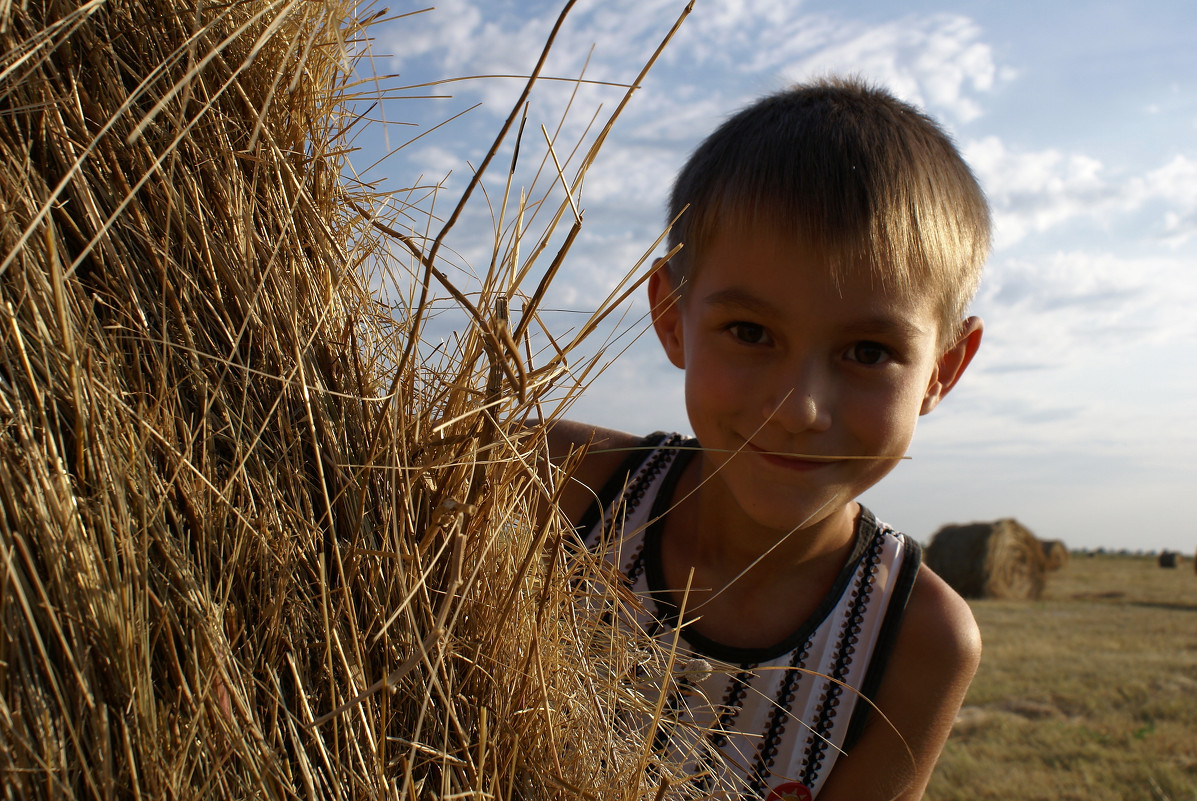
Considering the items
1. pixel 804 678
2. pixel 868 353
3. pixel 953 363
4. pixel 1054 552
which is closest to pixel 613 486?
pixel 804 678

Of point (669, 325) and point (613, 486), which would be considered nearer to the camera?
point (669, 325)

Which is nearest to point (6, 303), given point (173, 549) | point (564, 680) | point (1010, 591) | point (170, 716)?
point (173, 549)

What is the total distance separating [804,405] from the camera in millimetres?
1351

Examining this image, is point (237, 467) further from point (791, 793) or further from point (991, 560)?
point (991, 560)

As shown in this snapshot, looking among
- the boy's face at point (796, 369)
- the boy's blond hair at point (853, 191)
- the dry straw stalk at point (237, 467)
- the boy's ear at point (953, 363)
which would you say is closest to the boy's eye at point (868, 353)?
the boy's face at point (796, 369)

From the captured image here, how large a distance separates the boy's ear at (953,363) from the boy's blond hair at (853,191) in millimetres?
78

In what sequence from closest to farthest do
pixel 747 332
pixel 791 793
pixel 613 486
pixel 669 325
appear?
pixel 747 332
pixel 791 793
pixel 669 325
pixel 613 486

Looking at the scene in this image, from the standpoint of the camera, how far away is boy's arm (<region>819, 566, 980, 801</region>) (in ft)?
5.32

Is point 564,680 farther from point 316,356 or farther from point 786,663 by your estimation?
point 786,663

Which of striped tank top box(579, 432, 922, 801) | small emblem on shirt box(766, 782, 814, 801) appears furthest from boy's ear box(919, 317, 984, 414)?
small emblem on shirt box(766, 782, 814, 801)

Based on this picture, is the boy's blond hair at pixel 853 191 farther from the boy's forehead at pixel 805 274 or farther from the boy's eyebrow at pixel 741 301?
the boy's eyebrow at pixel 741 301

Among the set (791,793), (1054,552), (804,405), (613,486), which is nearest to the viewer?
(804,405)

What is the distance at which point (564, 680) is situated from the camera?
2.93 ft

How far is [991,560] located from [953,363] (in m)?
8.96
